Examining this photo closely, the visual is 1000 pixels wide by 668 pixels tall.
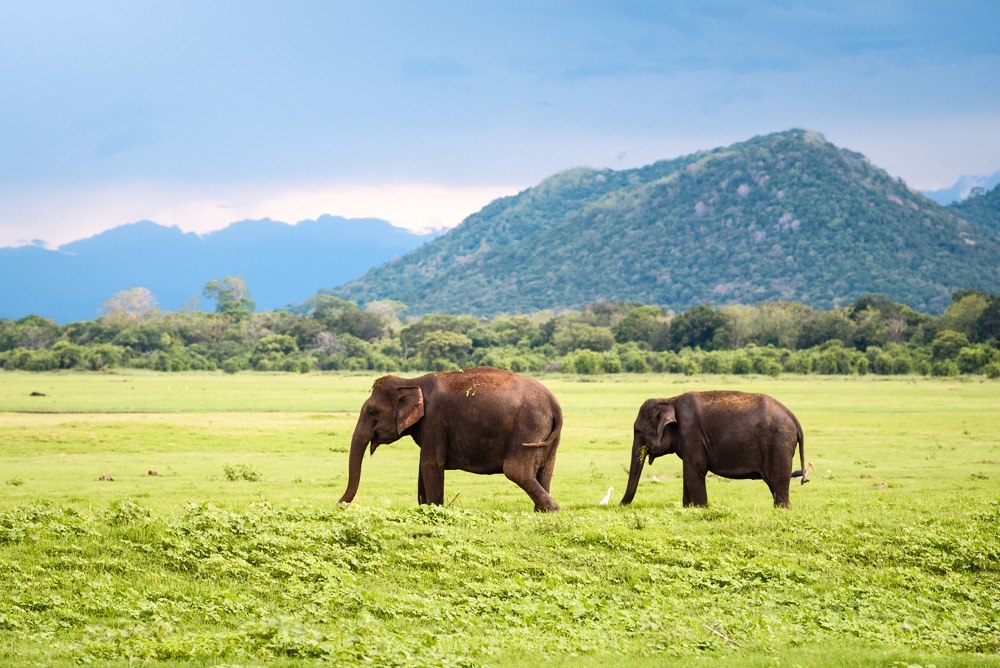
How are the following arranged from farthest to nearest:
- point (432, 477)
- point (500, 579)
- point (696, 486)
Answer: point (696, 486)
point (432, 477)
point (500, 579)

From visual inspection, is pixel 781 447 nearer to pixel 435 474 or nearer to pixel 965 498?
pixel 965 498

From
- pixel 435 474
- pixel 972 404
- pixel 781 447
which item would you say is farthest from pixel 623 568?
pixel 972 404

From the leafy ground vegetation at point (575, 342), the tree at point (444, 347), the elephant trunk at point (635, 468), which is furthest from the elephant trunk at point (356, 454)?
the tree at point (444, 347)

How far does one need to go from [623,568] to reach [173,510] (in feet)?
23.6

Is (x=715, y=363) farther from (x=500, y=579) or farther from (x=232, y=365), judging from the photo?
(x=500, y=579)

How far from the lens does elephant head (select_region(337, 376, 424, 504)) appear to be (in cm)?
1505

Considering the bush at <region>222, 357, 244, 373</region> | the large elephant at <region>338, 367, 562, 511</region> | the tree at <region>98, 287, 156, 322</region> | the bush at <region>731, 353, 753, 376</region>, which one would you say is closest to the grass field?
the large elephant at <region>338, 367, 562, 511</region>

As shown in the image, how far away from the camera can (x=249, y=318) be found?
148 m

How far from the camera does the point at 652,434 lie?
16.8m

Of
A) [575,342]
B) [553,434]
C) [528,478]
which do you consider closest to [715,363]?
[575,342]

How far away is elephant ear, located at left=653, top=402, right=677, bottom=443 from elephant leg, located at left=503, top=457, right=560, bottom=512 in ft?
8.23

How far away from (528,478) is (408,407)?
7.33 ft

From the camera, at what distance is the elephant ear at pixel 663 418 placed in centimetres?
1641

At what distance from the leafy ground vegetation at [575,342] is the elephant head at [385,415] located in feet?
222
